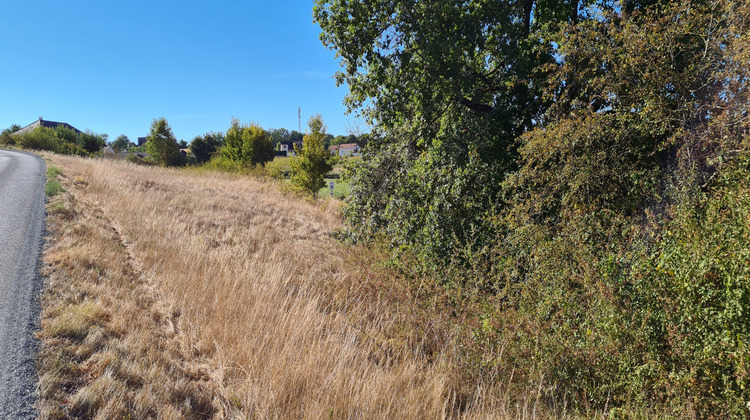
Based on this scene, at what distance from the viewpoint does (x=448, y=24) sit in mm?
6527

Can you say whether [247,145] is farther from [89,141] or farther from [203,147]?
[89,141]

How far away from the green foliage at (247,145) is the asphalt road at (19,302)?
19.4 metres

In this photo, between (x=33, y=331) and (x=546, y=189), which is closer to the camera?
(x=33, y=331)

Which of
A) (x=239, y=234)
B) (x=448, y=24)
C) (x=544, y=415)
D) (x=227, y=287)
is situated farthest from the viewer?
(x=239, y=234)

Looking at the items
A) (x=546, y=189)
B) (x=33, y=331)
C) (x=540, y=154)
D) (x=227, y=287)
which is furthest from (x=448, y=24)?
(x=33, y=331)

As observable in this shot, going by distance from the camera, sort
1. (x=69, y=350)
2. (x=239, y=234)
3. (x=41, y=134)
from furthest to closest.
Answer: (x=41, y=134)
(x=239, y=234)
(x=69, y=350)

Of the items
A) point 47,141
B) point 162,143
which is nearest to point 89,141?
point 47,141

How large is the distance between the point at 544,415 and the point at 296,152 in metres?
18.3

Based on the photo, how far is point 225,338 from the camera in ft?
12.1

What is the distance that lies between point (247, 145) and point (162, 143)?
44.7 feet

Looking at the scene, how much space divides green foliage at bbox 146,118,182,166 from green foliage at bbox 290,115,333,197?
22.5 meters

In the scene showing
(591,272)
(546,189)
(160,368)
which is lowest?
(160,368)

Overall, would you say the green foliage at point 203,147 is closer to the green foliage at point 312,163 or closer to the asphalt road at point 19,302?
the green foliage at point 312,163

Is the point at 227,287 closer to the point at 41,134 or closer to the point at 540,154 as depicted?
the point at 540,154
